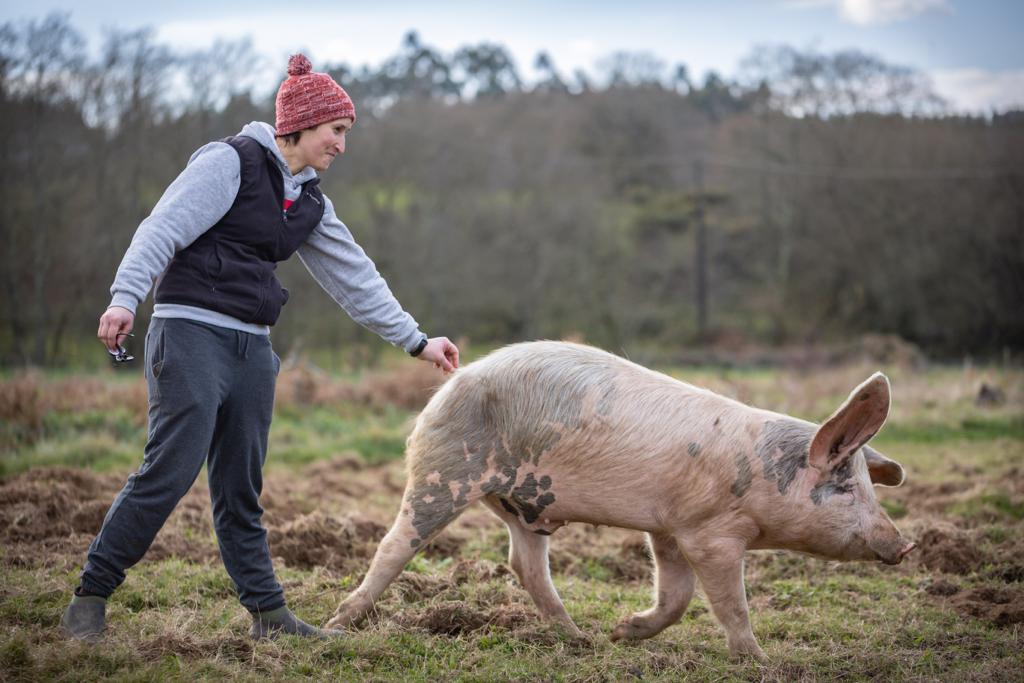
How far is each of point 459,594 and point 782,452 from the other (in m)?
1.81

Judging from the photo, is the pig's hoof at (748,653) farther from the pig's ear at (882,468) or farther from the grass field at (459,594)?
the pig's ear at (882,468)

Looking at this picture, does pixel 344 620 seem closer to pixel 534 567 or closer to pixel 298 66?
pixel 534 567

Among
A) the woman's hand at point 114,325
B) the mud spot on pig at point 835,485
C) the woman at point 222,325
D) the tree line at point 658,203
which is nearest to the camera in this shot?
the woman's hand at point 114,325

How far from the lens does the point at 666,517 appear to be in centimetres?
421

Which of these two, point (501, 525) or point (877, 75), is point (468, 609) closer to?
point (501, 525)

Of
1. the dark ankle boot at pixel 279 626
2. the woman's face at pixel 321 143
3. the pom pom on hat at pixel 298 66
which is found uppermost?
the pom pom on hat at pixel 298 66

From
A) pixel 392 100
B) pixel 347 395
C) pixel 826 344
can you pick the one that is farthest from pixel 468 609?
pixel 826 344

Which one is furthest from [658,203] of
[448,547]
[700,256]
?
[448,547]

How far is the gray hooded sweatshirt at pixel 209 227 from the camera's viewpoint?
365 cm

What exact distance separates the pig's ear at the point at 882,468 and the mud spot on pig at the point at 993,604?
97 centimetres

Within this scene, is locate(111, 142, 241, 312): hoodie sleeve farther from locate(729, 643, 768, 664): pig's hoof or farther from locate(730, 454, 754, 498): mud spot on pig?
locate(729, 643, 768, 664): pig's hoof

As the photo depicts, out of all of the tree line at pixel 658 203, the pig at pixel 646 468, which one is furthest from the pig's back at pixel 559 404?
the tree line at pixel 658 203

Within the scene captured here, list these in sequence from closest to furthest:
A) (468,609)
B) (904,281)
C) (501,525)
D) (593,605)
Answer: (468,609) → (593,605) → (501,525) → (904,281)

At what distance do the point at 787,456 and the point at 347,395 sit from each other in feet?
32.9
